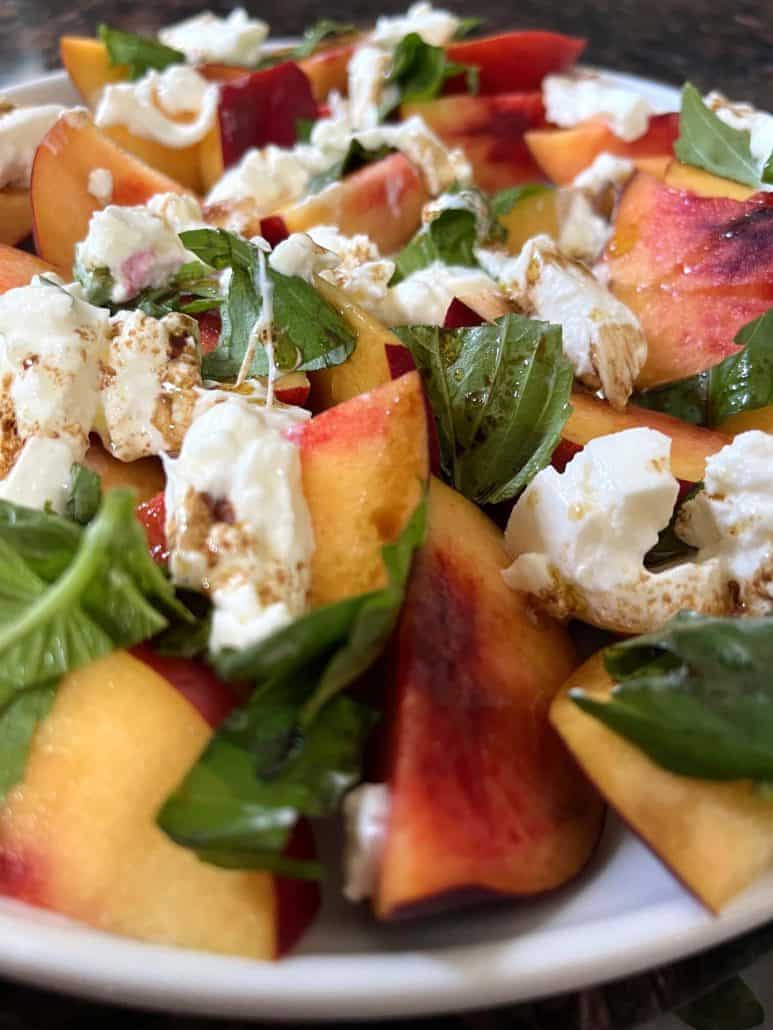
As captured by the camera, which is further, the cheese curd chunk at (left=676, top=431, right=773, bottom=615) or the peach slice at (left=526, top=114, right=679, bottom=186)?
the peach slice at (left=526, top=114, right=679, bottom=186)

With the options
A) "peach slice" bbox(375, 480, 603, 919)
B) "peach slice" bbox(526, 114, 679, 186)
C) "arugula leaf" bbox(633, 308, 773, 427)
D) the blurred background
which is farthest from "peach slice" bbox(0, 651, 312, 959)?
the blurred background

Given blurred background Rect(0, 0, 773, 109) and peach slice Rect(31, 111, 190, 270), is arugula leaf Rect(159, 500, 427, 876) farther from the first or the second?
blurred background Rect(0, 0, 773, 109)

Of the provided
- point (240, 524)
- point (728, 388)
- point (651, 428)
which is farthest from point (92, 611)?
point (728, 388)

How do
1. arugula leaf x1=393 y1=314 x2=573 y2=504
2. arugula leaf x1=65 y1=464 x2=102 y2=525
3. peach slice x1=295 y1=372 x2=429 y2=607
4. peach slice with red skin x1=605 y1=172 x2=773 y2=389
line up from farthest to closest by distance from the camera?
peach slice with red skin x1=605 y1=172 x2=773 y2=389 < arugula leaf x1=393 y1=314 x2=573 y2=504 < arugula leaf x1=65 y1=464 x2=102 y2=525 < peach slice x1=295 y1=372 x2=429 y2=607

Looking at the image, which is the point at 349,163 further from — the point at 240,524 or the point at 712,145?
the point at 240,524

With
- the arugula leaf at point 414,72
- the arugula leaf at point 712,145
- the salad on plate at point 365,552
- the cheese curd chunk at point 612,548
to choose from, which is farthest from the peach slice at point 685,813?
the arugula leaf at point 414,72

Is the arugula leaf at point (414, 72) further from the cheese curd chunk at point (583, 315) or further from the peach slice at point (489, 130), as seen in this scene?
the cheese curd chunk at point (583, 315)

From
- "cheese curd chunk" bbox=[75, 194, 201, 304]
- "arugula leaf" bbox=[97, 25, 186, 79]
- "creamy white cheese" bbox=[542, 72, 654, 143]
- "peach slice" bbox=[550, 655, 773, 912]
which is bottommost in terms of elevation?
"peach slice" bbox=[550, 655, 773, 912]

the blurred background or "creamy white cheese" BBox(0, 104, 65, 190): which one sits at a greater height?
"creamy white cheese" BBox(0, 104, 65, 190)
